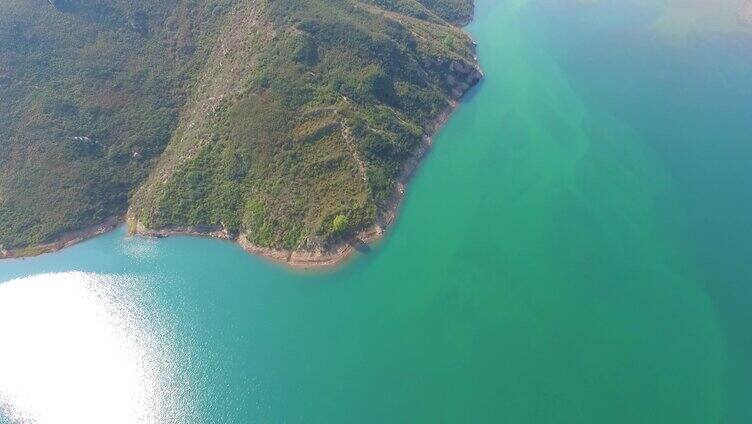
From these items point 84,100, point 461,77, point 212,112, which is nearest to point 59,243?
point 84,100

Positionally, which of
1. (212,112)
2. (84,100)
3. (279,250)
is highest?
(212,112)

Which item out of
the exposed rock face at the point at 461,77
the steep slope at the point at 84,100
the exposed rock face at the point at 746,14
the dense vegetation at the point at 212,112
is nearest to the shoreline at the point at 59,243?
the steep slope at the point at 84,100

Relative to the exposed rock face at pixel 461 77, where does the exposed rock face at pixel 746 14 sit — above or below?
above

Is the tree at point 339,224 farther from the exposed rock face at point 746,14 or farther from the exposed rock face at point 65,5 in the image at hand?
the exposed rock face at point 746,14

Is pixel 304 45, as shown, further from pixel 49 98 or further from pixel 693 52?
pixel 693 52

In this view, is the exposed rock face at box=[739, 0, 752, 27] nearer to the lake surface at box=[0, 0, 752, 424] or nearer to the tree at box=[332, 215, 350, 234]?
the lake surface at box=[0, 0, 752, 424]

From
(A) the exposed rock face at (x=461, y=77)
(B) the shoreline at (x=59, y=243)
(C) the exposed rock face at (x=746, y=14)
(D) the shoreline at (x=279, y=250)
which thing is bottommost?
(B) the shoreline at (x=59, y=243)

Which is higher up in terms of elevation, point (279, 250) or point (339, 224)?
point (339, 224)

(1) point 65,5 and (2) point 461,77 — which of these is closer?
(1) point 65,5

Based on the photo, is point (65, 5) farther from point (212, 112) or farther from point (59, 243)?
point (59, 243)

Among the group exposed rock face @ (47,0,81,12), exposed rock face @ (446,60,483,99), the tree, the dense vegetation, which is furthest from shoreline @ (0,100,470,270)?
exposed rock face @ (47,0,81,12)
